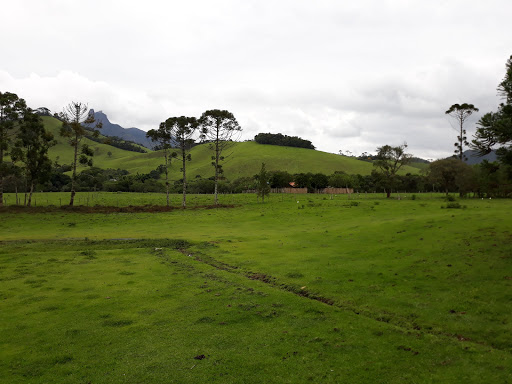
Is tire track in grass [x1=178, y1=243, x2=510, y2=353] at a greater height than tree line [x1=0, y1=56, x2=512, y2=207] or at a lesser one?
lesser

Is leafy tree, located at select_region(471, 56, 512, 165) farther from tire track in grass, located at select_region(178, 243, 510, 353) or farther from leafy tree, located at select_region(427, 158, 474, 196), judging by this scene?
leafy tree, located at select_region(427, 158, 474, 196)

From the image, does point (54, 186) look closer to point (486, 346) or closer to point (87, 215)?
point (87, 215)

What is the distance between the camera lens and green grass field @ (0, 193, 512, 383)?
29.2ft

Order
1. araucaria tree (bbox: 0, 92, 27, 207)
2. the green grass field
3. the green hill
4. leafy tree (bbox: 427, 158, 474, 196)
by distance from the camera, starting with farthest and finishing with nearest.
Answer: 1. the green hill
2. leafy tree (bbox: 427, 158, 474, 196)
3. araucaria tree (bbox: 0, 92, 27, 207)
4. the green grass field

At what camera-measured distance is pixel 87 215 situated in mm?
48875

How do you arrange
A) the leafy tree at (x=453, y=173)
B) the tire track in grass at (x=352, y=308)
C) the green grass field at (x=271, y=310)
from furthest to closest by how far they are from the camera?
the leafy tree at (x=453, y=173), the tire track in grass at (x=352, y=308), the green grass field at (x=271, y=310)

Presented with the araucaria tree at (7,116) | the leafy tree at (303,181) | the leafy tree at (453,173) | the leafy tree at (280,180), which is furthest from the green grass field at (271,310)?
the leafy tree at (280,180)

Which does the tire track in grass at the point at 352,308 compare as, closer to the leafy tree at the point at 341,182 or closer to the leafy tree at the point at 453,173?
the leafy tree at the point at 453,173

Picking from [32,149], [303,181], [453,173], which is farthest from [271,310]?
[303,181]

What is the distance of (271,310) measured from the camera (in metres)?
13.0

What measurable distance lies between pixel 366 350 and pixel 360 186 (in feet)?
338

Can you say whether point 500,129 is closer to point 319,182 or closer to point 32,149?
point 32,149

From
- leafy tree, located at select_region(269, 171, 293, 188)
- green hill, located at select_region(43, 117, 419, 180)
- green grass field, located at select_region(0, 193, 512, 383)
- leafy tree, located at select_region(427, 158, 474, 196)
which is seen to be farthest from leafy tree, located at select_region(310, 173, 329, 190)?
green grass field, located at select_region(0, 193, 512, 383)

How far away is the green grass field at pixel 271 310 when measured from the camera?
8.89m
